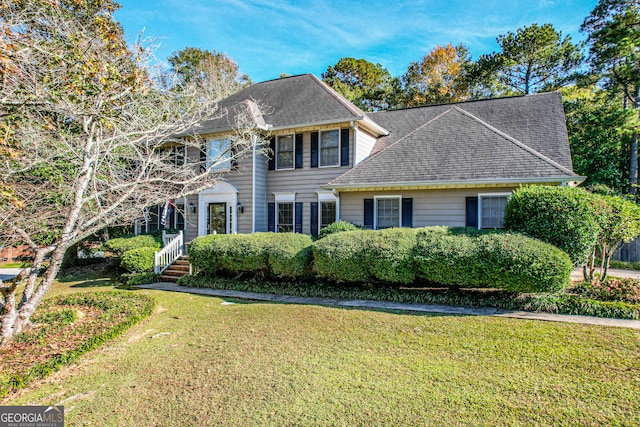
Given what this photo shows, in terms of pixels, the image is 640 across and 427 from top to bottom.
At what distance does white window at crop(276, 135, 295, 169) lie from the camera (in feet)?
47.9

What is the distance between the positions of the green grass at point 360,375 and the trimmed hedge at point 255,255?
3012 mm

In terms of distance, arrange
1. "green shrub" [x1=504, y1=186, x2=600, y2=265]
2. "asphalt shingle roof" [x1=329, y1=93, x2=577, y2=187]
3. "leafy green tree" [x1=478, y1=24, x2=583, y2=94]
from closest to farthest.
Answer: "green shrub" [x1=504, y1=186, x2=600, y2=265], "asphalt shingle roof" [x1=329, y1=93, x2=577, y2=187], "leafy green tree" [x1=478, y1=24, x2=583, y2=94]

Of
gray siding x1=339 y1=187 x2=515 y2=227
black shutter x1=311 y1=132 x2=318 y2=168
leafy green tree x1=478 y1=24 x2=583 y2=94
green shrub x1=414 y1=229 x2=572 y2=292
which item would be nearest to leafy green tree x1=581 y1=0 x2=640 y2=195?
leafy green tree x1=478 y1=24 x2=583 y2=94

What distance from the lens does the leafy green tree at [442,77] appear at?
27.9m

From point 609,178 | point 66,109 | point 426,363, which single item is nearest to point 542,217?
point 426,363

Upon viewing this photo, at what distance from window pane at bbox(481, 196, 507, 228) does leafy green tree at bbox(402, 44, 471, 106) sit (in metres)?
19.5

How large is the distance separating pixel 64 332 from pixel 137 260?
21.7ft

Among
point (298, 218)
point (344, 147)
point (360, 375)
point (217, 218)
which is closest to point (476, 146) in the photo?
point (344, 147)

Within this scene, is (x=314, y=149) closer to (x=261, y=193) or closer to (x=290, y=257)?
(x=261, y=193)

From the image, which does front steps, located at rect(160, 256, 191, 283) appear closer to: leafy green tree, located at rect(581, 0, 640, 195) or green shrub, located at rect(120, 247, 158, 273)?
green shrub, located at rect(120, 247, 158, 273)

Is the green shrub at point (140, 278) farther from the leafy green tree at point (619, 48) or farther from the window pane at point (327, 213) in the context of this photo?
the leafy green tree at point (619, 48)

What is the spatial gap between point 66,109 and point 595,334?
31.5ft

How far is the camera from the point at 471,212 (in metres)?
10.9

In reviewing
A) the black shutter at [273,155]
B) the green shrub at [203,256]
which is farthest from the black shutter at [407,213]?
the green shrub at [203,256]
